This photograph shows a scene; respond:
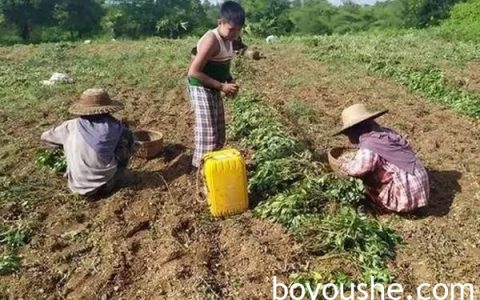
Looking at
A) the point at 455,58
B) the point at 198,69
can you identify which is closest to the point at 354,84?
the point at 455,58

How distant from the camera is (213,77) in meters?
4.58

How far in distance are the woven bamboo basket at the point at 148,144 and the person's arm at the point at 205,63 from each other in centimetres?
121

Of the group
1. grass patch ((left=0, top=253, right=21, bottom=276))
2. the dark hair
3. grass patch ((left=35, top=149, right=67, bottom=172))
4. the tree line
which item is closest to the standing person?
the dark hair

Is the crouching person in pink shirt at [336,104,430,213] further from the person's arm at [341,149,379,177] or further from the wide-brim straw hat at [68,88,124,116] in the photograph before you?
the wide-brim straw hat at [68,88,124,116]

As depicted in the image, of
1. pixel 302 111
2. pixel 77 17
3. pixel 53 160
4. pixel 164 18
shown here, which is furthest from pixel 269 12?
pixel 53 160

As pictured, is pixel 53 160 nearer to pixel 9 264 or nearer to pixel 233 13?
pixel 9 264

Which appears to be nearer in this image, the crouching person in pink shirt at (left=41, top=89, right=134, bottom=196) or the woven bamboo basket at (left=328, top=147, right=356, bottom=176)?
the woven bamboo basket at (left=328, top=147, right=356, bottom=176)

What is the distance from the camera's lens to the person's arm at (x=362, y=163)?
408cm

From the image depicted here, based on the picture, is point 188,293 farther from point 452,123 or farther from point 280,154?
point 452,123

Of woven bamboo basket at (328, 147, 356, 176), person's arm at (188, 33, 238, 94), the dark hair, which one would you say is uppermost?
the dark hair

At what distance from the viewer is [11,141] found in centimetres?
627

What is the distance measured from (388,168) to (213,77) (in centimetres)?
158

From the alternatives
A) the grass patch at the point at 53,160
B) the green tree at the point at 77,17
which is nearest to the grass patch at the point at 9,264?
the grass patch at the point at 53,160

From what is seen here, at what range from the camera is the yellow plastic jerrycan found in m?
4.03
